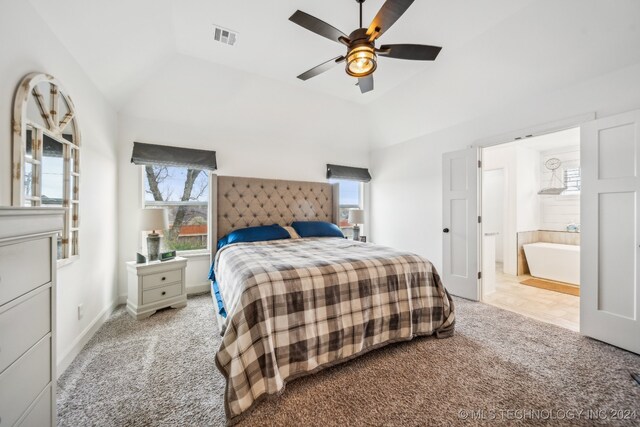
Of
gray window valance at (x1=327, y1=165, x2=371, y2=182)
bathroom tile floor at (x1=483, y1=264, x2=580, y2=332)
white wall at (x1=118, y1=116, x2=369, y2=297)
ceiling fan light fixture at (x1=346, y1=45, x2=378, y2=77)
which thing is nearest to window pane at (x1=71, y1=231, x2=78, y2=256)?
white wall at (x1=118, y1=116, x2=369, y2=297)

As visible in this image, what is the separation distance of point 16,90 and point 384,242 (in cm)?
469

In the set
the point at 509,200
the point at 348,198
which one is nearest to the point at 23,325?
the point at 348,198

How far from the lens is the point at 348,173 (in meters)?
4.72

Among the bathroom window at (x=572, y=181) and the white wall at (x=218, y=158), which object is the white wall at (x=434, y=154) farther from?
the bathroom window at (x=572, y=181)

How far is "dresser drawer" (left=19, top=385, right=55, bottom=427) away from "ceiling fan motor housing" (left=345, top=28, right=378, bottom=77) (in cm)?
261

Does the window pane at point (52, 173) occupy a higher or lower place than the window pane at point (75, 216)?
higher

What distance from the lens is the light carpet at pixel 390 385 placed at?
4.74ft

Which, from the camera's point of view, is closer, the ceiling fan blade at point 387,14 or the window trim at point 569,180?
the ceiling fan blade at point 387,14

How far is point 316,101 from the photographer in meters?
3.82

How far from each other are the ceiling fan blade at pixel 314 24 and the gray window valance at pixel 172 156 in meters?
2.34

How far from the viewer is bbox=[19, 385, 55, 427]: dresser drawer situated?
0.97 m

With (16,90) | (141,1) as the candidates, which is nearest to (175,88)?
(141,1)

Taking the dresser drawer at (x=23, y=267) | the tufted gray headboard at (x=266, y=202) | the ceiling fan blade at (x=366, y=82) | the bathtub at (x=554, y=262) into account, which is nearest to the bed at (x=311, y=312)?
the dresser drawer at (x=23, y=267)

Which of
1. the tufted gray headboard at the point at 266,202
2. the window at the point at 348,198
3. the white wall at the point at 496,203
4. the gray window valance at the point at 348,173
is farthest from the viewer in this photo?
the white wall at the point at 496,203
